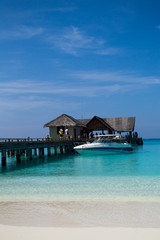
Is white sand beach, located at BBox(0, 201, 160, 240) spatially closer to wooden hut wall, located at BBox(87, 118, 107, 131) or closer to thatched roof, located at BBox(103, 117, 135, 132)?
wooden hut wall, located at BBox(87, 118, 107, 131)

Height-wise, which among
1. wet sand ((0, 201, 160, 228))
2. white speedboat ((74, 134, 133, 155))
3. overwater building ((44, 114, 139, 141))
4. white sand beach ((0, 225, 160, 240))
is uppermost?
overwater building ((44, 114, 139, 141))

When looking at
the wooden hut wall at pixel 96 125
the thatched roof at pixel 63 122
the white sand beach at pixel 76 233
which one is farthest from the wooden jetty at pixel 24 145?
the white sand beach at pixel 76 233

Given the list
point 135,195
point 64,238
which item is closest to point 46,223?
point 64,238

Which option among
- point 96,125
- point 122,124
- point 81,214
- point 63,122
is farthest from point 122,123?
point 81,214

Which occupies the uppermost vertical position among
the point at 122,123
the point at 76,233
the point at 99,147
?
the point at 122,123

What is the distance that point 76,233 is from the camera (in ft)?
21.9

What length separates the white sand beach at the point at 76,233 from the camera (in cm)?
636

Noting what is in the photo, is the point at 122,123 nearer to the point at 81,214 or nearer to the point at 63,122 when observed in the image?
the point at 63,122

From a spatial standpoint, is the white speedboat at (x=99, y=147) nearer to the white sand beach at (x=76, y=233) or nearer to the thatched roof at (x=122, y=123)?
the thatched roof at (x=122, y=123)

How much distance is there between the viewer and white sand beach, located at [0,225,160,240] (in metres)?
6.36

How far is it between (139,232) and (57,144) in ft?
91.7

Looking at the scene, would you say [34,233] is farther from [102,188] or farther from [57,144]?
[57,144]

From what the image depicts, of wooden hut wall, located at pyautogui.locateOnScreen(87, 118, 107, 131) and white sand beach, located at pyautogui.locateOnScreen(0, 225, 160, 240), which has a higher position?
wooden hut wall, located at pyautogui.locateOnScreen(87, 118, 107, 131)

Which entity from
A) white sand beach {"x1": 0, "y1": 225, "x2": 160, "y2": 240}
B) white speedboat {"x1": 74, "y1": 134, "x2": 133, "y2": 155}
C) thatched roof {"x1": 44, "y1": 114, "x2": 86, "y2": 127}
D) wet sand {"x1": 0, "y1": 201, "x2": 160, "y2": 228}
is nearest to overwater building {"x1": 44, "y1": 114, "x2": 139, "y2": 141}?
thatched roof {"x1": 44, "y1": 114, "x2": 86, "y2": 127}
